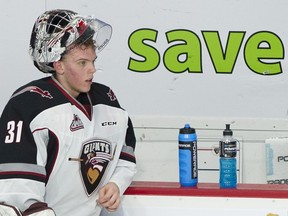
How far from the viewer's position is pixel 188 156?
4191 millimetres

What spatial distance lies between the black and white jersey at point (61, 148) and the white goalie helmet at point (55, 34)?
0.12 meters

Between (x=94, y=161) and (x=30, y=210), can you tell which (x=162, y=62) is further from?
(x=30, y=210)

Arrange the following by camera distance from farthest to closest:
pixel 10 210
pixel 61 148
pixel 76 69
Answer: pixel 76 69
pixel 61 148
pixel 10 210

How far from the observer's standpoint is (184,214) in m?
4.20

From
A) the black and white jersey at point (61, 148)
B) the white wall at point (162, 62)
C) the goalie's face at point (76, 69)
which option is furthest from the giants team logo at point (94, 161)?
the white wall at point (162, 62)

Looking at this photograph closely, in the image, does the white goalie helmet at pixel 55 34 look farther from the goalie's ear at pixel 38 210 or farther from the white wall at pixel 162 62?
the white wall at pixel 162 62

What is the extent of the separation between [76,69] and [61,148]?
1.16ft

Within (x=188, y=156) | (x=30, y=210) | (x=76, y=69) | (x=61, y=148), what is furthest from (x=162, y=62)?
(x=30, y=210)

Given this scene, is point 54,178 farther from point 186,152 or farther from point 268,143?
point 268,143

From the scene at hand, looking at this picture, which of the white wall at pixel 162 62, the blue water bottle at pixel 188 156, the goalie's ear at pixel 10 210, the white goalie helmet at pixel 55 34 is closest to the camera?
the goalie's ear at pixel 10 210

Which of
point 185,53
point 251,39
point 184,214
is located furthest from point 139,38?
point 184,214

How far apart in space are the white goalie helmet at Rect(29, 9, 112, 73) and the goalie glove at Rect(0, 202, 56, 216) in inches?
26.1

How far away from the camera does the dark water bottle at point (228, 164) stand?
13.8 feet

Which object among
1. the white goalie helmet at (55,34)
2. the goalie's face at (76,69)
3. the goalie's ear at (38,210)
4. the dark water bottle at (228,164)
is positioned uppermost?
the white goalie helmet at (55,34)
